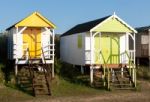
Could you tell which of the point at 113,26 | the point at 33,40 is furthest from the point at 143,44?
the point at 33,40

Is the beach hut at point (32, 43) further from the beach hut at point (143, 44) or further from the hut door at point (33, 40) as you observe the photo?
the beach hut at point (143, 44)

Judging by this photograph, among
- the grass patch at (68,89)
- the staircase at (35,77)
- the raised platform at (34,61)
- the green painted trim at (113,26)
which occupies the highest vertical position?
the green painted trim at (113,26)

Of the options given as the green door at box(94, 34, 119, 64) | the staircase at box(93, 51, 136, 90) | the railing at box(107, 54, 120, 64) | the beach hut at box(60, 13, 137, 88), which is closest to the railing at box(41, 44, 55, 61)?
the beach hut at box(60, 13, 137, 88)

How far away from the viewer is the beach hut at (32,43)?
1180 inches

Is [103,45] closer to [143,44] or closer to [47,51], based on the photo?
[47,51]

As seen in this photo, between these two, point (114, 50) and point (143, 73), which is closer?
point (114, 50)

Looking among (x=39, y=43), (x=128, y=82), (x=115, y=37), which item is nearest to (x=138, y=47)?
(x=115, y=37)

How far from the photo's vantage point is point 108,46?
32.9m

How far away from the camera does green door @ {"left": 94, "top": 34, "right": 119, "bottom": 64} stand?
107 ft

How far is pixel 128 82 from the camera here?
3067 centimetres

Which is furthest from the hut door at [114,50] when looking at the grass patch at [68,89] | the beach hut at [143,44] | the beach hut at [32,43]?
the beach hut at [32,43]

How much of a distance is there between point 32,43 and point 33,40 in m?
0.24

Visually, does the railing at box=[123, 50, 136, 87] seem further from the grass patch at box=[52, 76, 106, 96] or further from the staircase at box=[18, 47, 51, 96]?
the staircase at box=[18, 47, 51, 96]

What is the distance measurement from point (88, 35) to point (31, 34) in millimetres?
4370
